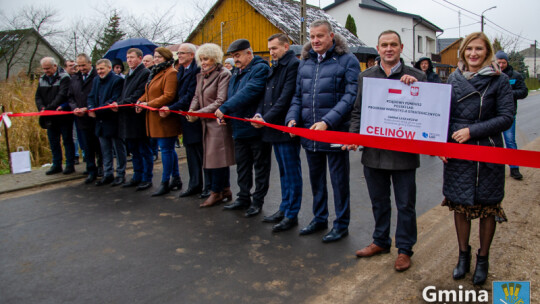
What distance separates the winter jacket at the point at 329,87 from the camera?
4172 mm

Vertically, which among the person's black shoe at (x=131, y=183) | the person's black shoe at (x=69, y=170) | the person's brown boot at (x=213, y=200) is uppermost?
the person's black shoe at (x=69, y=170)

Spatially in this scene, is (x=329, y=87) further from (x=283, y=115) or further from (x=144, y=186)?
(x=144, y=186)

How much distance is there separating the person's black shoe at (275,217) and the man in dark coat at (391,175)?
4.57 feet

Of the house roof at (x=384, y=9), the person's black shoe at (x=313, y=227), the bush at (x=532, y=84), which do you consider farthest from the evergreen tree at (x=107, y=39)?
the bush at (x=532, y=84)

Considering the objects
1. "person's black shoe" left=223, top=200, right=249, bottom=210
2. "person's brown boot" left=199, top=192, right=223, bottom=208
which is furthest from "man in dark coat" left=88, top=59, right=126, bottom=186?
"person's black shoe" left=223, top=200, right=249, bottom=210

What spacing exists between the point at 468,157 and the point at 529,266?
128 cm

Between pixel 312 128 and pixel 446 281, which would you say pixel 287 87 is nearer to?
pixel 312 128

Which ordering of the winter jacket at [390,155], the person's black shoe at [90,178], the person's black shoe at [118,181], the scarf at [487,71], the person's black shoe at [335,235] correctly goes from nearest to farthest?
→ 1. the scarf at [487,71]
2. the winter jacket at [390,155]
3. the person's black shoe at [335,235]
4. the person's black shoe at [118,181]
5. the person's black shoe at [90,178]

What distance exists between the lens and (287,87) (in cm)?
482

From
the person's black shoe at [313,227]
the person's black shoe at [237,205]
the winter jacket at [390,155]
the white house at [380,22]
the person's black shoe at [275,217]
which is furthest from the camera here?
the white house at [380,22]

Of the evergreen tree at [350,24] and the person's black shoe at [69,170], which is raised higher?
the evergreen tree at [350,24]

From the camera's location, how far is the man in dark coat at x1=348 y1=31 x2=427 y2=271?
3.59m

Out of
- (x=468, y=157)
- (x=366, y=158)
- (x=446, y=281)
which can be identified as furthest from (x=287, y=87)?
(x=446, y=281)

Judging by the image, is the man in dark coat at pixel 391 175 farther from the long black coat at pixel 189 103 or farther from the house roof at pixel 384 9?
the house roof at pixel 384 9
